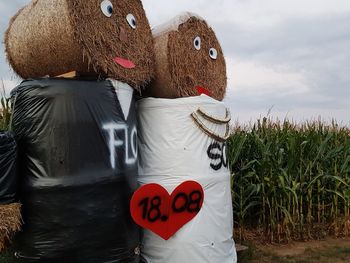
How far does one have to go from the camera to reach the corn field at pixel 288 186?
24.0 feet

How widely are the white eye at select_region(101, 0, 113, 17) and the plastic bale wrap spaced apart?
1.55m

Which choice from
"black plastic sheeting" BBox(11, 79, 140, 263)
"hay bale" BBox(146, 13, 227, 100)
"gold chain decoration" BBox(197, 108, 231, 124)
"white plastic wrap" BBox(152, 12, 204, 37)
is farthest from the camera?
"white plastic wrap" BBox(152, 12, 204, 37)

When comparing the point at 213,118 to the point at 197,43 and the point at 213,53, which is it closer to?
the point at 197,43

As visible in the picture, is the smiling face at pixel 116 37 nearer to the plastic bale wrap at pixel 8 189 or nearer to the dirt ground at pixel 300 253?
the plastic bale wrap at pixel 8 189

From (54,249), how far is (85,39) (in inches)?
74.8

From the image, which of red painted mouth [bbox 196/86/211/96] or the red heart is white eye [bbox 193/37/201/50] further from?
the red heart

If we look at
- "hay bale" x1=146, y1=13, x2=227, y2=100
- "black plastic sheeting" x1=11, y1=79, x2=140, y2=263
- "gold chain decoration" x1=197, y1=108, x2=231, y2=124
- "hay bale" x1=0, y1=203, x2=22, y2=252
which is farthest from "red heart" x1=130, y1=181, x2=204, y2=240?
"hay bale" x1=0, y1=203, x2=22, y2=252

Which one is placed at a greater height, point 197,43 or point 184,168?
point 197,43

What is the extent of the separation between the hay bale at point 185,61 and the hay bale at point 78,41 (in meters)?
0.25

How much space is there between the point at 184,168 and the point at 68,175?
1414 millimetres

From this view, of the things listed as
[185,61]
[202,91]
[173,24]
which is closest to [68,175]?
[185,61]

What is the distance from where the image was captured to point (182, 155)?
472cm

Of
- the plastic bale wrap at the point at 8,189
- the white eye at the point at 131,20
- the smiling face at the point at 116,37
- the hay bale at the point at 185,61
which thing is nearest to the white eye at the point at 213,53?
the hay bale at the point at 185,61

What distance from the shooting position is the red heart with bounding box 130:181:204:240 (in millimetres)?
4422
